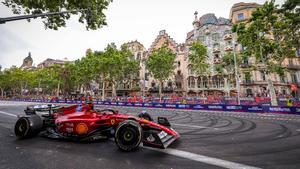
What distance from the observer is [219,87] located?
37000 mm

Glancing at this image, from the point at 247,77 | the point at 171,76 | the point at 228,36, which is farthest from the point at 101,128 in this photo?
the point at 228,36

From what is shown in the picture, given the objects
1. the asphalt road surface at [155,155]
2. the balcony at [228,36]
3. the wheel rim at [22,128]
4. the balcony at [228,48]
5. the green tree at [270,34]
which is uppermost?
the balcony at [228,36]

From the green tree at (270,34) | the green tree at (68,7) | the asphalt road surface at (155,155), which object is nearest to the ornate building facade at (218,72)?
the green tree at (270,34)

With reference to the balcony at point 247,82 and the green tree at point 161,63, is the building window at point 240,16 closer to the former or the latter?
the balcony at point 247,82

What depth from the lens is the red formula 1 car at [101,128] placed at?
3.85m

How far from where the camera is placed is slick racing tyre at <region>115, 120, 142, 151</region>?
3793mm

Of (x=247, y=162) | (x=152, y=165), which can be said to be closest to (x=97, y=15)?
(x=152, y=165)

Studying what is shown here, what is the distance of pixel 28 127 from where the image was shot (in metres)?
5.02

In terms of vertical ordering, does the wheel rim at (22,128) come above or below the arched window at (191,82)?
below

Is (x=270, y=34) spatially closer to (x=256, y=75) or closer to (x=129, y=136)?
(x=256, y=75)

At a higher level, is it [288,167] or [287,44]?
[287,44]

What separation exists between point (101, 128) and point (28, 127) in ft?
8.52

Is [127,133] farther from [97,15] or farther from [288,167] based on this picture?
[97,15]

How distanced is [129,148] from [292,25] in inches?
853
